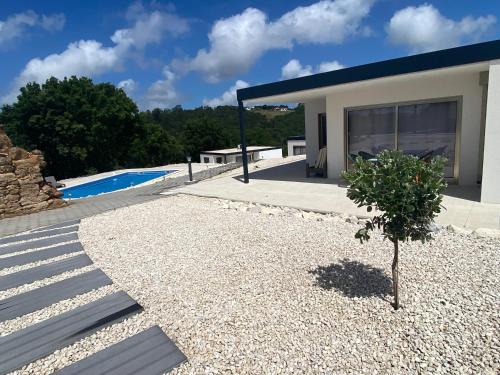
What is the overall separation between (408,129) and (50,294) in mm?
8522

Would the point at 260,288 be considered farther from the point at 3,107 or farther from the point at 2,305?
the point at 3,107

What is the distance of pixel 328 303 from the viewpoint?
3.22m

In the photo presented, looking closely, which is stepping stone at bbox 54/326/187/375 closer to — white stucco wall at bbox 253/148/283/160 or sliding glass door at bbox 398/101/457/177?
sliding glass door at bbox 398/101/457/177

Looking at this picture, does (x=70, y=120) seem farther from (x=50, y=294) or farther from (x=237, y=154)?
(x=50, y=294)

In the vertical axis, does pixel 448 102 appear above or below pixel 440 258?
above

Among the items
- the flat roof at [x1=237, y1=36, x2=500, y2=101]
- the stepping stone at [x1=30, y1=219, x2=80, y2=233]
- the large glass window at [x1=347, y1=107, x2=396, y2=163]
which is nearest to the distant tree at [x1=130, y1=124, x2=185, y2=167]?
the stepping stone at [x1=30, y1=219, x2=80, y2=233]

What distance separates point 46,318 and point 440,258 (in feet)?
15.3

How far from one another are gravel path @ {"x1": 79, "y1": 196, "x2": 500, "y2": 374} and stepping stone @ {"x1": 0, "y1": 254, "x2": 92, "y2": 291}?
0.79 ft

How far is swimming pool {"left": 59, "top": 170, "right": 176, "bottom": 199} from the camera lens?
17203mm

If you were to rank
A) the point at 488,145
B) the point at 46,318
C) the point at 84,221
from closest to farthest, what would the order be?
the point at 46,318
the point at 488,145
the point at 84,221

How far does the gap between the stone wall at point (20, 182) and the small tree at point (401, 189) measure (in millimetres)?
9002

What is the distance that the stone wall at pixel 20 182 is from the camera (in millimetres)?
8180

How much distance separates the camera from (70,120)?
24312 millimetres

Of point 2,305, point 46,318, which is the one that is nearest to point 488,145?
point 46,318
